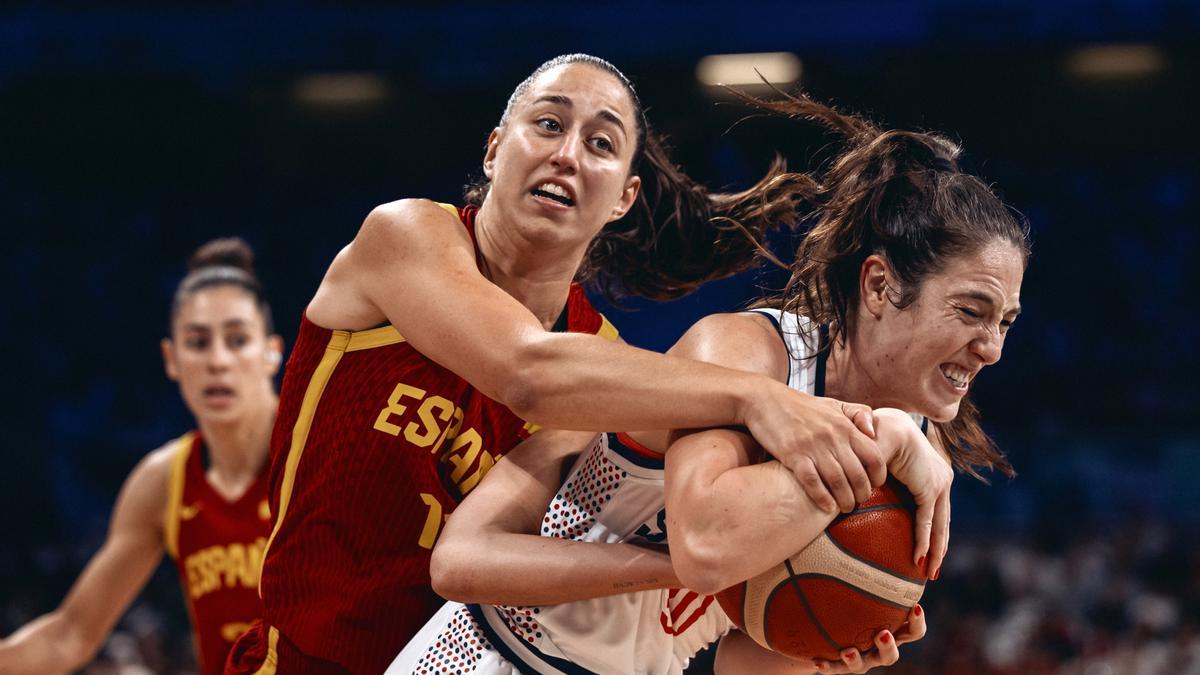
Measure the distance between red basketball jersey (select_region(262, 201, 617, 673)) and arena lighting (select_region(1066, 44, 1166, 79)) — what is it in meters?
10.3

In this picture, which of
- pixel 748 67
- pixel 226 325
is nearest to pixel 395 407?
pixel 226 325

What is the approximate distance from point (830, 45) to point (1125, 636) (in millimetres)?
5375

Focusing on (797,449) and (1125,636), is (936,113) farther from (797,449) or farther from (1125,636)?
(797,449)

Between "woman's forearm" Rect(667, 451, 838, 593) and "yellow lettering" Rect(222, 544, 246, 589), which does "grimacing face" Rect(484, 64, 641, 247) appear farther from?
"yellow lettering" Rect(222, 544, 246, 589)

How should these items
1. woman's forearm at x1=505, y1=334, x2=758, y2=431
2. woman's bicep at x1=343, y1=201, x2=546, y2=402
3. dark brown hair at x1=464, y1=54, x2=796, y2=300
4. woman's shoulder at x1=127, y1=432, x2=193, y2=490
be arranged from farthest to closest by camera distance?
woman's shoulder at x1=127, y1=432, x2=193, y2=490 → dark brown hair at x1=464, y1=54, x2=796, y2=300 → woman's bicep at x1=343, y1=201, x2=546, y2=402 → woman's forearm at x1=505, y1=334, x2=758, y2=431

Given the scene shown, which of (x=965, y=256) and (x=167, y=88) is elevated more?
(x=965, y=256)

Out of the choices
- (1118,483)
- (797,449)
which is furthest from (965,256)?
(1118,483)

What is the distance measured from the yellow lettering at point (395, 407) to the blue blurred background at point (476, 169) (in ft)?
21.4

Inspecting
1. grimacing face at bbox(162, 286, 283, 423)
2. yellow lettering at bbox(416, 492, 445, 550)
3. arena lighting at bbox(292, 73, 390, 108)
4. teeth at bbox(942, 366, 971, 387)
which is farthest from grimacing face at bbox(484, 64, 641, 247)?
arena lighting at bbox(292, 73, 390, 108)

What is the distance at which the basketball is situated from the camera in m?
2.04

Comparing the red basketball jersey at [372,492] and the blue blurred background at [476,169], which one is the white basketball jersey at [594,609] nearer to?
the red basketball jersey at [372,492]

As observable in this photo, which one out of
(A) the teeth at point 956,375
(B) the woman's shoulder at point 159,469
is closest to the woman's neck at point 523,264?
(A) the teeth at point 956,375

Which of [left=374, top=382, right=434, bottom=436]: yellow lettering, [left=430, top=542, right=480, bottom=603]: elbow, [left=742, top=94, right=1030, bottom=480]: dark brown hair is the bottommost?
[left=430, top=542, right=480, bottom=603]: elbow

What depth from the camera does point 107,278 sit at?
464 inches
